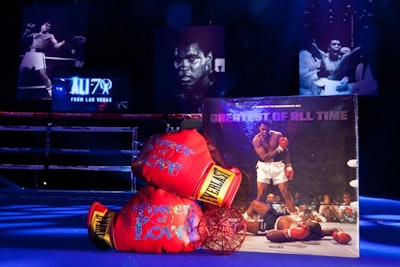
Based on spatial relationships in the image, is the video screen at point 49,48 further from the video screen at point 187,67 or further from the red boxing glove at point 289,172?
the red boxing glove at point 289,172

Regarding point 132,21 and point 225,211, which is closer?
point 225,211

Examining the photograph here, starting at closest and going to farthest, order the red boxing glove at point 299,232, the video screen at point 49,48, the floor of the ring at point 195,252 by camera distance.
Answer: the floor of the ring at point 195,252, the red boxing glove at point 299,232, the video screen at point 49,48

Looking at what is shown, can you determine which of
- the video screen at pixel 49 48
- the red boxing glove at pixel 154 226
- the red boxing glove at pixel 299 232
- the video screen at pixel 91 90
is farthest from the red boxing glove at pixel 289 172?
the video screen at pixel 49 48

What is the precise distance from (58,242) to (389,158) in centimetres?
391

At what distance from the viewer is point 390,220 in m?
2.46

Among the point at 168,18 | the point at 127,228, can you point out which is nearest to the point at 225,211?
the point at 127,228

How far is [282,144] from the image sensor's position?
1.54m

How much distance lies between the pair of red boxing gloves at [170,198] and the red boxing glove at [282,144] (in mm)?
185

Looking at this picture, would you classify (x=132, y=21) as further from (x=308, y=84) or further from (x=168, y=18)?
(x=308, y=84)

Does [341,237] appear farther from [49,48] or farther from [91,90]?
[49,48]

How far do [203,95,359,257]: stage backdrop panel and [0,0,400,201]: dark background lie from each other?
326 cm

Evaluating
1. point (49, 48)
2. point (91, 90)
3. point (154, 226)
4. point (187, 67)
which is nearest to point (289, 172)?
point (154, 226)

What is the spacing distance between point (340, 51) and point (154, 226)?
382cm

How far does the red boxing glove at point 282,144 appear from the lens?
1.54 m
